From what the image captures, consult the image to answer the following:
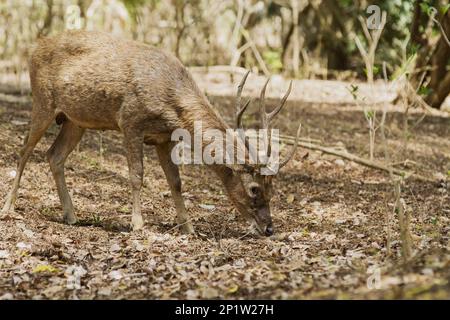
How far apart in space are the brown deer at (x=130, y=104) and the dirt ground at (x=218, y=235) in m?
0.37

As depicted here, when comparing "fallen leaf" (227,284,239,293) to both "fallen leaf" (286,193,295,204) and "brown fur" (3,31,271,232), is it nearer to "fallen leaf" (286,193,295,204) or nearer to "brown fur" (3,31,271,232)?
"brown fur" (3,31,271,232)

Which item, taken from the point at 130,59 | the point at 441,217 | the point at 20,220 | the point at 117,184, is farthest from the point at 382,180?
the point at 20,220

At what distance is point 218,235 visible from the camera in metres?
7.62

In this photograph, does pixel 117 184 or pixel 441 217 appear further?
pixel 117 184

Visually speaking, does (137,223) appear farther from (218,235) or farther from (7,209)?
(7,209)

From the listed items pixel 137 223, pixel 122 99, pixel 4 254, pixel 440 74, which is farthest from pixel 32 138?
pixel 440 74

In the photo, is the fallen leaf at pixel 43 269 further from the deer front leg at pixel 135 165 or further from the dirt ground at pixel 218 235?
the deer front leg at pixel 135 165

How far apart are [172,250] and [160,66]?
6.19 ft

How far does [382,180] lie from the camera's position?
1026 centimetres

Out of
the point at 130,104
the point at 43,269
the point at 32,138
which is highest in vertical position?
the point at 130,104

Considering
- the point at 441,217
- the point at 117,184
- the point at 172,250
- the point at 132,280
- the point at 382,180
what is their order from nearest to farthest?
the point at 132,280, the point at 172,250, the point at 441,217, the point at 117,184, the point at 382,180

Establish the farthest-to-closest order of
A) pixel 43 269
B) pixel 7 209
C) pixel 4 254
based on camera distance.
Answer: pixel 7 209 < pixel 4 254 < pixel 43 269

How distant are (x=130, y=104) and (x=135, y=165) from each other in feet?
2.02

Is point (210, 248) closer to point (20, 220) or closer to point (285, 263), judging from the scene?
point (285, 263)
